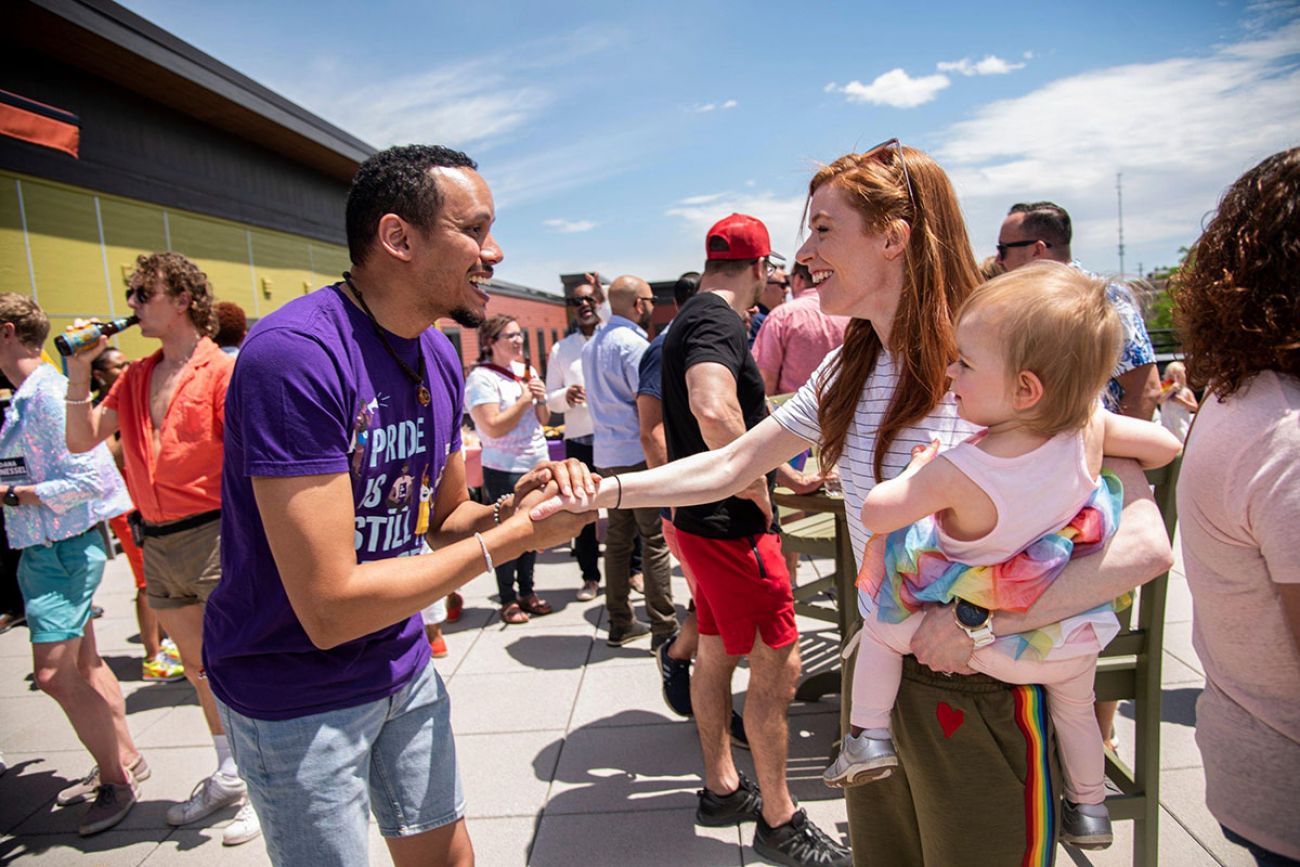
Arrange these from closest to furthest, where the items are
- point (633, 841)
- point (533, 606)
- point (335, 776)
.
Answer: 1. point (335, 776)
2. point (633, 841)
3. point (533, 606)

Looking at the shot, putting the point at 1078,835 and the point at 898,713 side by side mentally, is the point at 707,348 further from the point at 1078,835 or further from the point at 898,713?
the point at 1078,835

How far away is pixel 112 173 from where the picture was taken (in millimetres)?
8820

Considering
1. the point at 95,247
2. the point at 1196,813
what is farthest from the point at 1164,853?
the point at 95,247

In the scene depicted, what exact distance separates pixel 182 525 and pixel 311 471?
217 cm

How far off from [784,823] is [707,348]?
1.78 meters

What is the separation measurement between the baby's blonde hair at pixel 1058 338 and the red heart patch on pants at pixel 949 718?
58cm

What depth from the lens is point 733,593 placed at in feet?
9.12

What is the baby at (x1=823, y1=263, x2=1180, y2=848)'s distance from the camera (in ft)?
4.44

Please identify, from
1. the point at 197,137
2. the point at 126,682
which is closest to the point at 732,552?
the point at 126,682

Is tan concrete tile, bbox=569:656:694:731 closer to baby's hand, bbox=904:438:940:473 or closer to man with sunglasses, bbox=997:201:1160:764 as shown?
man with sunglasses, bbox=997:201:1160:764

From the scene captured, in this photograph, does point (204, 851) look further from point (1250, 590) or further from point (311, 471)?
point (1250, 590)

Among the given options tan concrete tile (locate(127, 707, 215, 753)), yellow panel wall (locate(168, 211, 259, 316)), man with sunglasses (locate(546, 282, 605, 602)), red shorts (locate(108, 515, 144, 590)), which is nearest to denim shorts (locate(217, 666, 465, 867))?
tan concrete tile (locate(127, 707, 215, 753))

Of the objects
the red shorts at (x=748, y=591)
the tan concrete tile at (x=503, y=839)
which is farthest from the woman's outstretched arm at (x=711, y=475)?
the tan concrete tile at (x=503, y=839)

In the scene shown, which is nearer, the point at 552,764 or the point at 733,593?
the point at 733,593
